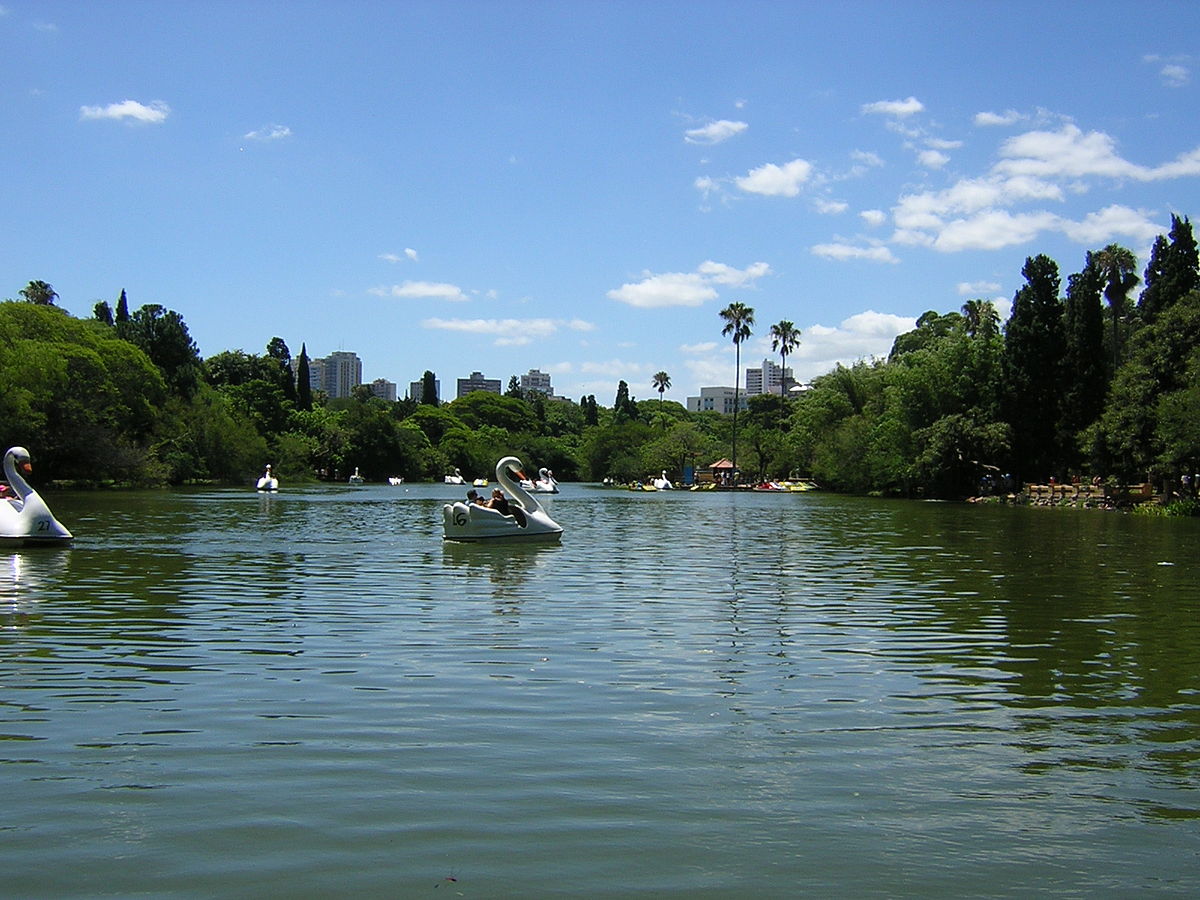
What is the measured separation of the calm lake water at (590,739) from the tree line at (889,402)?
39.8m

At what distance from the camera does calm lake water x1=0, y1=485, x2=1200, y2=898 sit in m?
5.62

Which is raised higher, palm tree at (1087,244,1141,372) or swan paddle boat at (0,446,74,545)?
palm tree at (1087,244,1141,372)

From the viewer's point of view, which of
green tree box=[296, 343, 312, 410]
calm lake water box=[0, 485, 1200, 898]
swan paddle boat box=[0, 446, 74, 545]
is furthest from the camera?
green tree box=[296, 343, 312, 410]

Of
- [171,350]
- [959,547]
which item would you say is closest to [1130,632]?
[959,547]

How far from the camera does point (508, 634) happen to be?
1311 cm

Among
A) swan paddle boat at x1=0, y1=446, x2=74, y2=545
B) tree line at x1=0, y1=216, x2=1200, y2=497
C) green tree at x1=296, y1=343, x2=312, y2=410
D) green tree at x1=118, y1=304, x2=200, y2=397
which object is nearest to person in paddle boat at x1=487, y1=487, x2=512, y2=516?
swan paddle boat at x1=0, y1=446, x2=74, y2=545

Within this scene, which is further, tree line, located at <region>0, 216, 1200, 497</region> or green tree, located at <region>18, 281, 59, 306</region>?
green tree, located at <region>18, 281, 59, 306</region>

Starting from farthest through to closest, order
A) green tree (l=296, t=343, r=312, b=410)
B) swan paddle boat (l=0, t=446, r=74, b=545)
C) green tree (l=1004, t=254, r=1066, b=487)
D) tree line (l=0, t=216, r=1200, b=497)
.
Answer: green tree (l=296, t=343, r=312, b=410), green tree (l=1004, t=254, r=1066, b=487), tree line (l=0, t=216, r=1200, b=497), swan paddle boat (l=0, t=446, r=74, b=545)

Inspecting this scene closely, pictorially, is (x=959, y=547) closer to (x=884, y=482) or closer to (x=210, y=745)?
(x=210, y=745)

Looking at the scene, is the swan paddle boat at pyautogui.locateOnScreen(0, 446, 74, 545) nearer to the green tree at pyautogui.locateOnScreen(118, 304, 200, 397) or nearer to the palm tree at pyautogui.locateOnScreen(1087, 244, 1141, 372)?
the green tree at pyautogui.locateOnScreen(118, 304, 200, 397)

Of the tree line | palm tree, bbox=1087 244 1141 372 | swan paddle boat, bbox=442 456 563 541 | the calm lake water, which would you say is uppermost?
palm tree, bbox=1087 244 1141 372

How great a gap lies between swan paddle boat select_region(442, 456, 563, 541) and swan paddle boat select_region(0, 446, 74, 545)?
8571 millimetres

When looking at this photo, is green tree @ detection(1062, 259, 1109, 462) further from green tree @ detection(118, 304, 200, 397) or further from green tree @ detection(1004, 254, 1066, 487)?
green tree @ detection(118, 304, 200, 397)

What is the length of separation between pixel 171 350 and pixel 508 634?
8451cm
